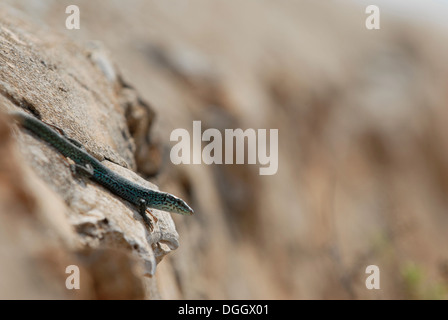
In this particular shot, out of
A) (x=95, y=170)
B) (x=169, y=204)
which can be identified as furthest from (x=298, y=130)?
(x=95, y=170)

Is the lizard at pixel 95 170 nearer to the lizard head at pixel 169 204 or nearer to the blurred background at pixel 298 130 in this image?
the lizard head at pixel 169 204

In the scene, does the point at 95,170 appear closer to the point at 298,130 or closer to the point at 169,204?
the point at 169,204

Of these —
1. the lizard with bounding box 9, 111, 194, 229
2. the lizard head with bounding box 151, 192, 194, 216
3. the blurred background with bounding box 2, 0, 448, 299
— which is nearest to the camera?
the lizard with bounding box 9, 111, 194, 229

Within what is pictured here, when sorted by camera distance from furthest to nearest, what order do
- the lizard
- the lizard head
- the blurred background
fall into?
the blurred background, the lizard head, the lizard

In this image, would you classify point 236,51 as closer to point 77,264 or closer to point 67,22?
point 67,22

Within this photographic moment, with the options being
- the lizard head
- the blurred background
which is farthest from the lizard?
the blurred background

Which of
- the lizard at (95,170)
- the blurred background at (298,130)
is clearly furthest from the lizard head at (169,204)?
the blurred background at (298,130)

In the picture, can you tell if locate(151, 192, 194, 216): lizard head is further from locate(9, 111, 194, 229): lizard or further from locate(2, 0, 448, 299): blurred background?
locate(2, 0, 448, 299): blurred background
